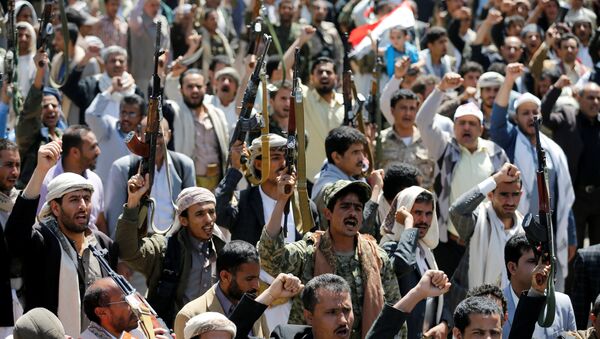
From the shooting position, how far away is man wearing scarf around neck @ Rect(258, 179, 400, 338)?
26.7 feet

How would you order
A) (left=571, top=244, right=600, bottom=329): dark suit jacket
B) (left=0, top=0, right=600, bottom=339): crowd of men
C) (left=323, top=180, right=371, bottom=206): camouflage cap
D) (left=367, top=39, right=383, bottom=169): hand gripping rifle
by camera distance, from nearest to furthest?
(left=0, top=0, right=600, bottom=339): crowd of men → (left=323, top=180, right=371, bottom=206): camouflage cap → (left=571, top=244, right=600, bottom=329): dark suit jacket → (left=367, top=39, right=383, bottom=169): hand gripping rifle

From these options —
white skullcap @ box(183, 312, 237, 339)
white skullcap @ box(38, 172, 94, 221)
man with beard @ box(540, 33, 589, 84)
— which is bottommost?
white skullcap @ box(183, 312, 237, 339)

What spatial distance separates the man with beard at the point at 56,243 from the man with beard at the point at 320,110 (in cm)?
388

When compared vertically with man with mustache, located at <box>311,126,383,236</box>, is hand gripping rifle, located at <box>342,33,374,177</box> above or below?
above

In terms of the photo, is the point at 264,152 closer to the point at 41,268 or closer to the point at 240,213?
the point at 240,213

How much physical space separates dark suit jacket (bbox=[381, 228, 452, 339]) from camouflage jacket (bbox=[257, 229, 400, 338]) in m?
0.18

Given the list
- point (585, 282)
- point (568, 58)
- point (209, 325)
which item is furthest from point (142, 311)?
point (568, 58)

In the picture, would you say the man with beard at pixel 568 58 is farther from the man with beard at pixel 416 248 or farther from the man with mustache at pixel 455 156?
the man with beard at pixel 416 248

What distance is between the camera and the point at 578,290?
9.73 meters

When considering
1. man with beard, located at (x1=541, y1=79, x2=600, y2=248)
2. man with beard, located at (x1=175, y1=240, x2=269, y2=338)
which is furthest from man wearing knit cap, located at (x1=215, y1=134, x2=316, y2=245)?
man with beard, located at (x1=541, y1=79, x2=600, y2=248)

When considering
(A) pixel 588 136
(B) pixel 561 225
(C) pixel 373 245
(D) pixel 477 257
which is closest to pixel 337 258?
(C) pixel 373 245

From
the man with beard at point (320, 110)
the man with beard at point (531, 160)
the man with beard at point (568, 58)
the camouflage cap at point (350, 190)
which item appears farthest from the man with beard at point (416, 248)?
the man with beard at point (568, 58)

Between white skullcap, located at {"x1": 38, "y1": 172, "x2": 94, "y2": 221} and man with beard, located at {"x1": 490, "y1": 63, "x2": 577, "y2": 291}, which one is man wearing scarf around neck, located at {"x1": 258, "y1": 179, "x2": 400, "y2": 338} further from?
man with beard, located at {"x1": 490, "y1": 63, "x2": 577, "y2": 291}

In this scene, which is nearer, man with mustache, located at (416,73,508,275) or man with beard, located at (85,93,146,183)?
man with mustache, located at (416,73,508,275)
